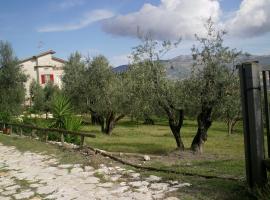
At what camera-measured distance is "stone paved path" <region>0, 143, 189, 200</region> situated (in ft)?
22.0

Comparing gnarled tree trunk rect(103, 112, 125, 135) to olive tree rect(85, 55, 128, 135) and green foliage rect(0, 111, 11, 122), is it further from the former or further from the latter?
green foliage rect(0, 111, 11, 122)

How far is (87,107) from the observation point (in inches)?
1331

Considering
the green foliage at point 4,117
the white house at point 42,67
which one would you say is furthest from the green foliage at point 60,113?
the white house at point 42,67

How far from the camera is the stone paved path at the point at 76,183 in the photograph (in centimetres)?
671

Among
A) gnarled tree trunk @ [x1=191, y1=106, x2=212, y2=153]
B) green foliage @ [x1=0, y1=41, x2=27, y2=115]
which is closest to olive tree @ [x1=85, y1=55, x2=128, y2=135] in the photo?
green foliage @ [x1=0, y1=41, x2=27, y2=115]

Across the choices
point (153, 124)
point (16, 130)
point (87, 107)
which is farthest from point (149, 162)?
point (153, 124)

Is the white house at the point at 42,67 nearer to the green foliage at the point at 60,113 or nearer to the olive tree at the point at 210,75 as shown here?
the green foliage at the point at 60,113

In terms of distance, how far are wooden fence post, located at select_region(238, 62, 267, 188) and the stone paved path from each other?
1247 mm

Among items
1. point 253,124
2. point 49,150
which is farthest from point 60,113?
point 253,124

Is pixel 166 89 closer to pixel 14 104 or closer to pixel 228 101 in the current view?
pixel 228 101

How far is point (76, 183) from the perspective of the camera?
25.6 feet

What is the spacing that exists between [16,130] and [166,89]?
1027cm

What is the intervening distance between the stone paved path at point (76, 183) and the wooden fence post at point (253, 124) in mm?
1247

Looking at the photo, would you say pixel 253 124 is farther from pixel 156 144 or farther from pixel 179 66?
pixel 156 144
